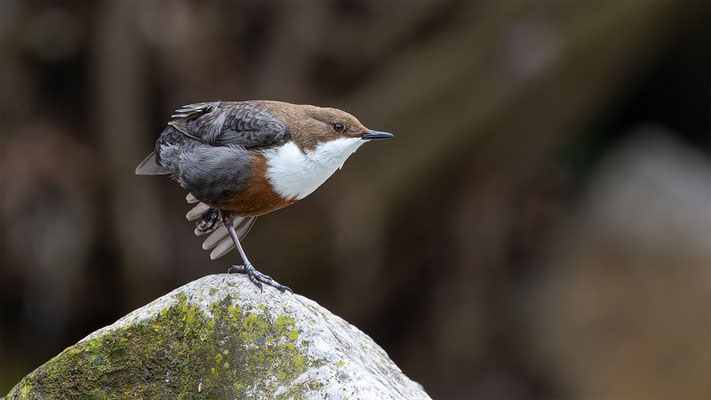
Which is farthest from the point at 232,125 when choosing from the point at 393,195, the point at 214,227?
the point at 393,195

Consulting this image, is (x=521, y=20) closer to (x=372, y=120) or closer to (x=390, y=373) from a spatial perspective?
(x=372, y=120)

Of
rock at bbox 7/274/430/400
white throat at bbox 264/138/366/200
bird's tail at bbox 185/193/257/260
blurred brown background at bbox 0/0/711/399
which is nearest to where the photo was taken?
rock at bbox 7/274/430/400

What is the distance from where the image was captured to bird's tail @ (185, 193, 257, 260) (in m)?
4.36

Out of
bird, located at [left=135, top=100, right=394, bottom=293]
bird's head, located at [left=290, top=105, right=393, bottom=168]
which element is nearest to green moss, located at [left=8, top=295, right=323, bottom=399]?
bird, located at [left=135, top=100, right=394, bottom=293]

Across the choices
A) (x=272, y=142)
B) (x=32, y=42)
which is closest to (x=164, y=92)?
(x=32, y=42)

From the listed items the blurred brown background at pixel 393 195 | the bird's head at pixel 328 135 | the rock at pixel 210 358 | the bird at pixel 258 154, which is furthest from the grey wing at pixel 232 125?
the blurred brown background at pixel 393 195

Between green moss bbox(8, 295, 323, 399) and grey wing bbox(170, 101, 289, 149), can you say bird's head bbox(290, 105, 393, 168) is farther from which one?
Answer: green moss bbox(8, 295, 323, 399)

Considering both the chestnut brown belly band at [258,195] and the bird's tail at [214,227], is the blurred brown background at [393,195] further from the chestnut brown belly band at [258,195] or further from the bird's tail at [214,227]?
the chestnut brown belly band at [258,195]

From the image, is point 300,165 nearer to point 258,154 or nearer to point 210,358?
point 258,154

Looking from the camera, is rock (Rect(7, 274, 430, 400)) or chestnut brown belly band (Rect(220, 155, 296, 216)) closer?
rock (Rect(7, 274, 430, 400))

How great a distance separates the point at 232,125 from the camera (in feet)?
12.9

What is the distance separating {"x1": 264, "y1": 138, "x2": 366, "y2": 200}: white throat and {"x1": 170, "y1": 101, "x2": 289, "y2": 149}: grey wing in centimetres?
9

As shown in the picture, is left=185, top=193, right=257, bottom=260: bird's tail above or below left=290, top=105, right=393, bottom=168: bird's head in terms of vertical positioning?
below

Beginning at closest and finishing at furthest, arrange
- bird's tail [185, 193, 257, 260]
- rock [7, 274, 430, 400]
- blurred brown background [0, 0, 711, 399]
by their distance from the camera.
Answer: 1. rock [7, 274, 430, 400]
2. bird's tail [185, 193, 257, 260]
3. blurred brown background [0, 0, 711, 399]
